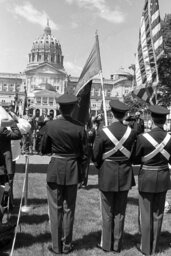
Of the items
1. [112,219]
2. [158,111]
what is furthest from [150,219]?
[158,111]

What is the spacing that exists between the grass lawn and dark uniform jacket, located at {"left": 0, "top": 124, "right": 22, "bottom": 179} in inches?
44.1

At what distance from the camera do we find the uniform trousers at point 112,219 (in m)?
4.97

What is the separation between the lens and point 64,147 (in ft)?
16.0

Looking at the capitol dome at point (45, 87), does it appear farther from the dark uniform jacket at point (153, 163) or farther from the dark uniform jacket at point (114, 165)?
the dark uniform jacket at point (153, 163)

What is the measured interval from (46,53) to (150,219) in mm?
145561

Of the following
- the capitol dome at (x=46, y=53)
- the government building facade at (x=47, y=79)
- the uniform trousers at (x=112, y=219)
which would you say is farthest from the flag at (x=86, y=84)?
the capitol dome at (x=46, y=53)

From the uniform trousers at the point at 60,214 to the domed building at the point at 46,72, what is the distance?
10942 centimetres

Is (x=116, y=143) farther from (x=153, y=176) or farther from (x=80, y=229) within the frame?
(x=80, y=229)

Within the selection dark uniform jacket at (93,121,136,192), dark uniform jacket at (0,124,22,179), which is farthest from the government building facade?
dark uniform jacket at (93,121,136,192)

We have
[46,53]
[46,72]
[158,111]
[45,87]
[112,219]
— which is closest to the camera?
[158,111]

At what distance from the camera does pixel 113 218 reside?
5039 mm

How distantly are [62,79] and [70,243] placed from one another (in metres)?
134

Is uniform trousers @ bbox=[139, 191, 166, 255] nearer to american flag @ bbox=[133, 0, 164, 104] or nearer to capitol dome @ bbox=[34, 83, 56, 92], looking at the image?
american flag @ bbox=[133, 0, 164, 104]

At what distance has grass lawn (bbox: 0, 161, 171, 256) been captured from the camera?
503 cm
